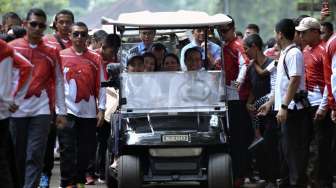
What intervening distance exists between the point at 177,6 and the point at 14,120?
91.9 m

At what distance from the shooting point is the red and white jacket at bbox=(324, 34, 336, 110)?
41.2 feet

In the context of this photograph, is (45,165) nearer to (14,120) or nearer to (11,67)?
(14,120)

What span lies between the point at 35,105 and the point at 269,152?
3737 mm

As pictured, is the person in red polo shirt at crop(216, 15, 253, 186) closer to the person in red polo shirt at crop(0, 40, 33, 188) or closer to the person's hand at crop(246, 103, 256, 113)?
the person's hand at crop(246, 103, 256, 113)

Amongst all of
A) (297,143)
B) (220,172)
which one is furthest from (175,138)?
(297,143)

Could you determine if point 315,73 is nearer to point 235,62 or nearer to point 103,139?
point 235,62

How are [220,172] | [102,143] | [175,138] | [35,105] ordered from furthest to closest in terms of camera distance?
1. [102,143]
2. [175,138]
3. [220,172]
4. [35,105]

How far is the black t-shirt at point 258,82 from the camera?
15.4 m

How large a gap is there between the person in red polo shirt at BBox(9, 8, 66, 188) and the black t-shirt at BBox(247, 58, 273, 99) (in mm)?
3517

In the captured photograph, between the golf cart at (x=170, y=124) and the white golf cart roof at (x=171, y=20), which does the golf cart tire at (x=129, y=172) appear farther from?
the white golf cart roof at (x=171, y=20)

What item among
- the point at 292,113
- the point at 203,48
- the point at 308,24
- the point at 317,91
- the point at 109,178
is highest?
the point at 308,24

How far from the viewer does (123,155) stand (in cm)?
1362

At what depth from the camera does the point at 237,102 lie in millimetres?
15344

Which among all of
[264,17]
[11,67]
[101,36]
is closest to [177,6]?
[264,17]
